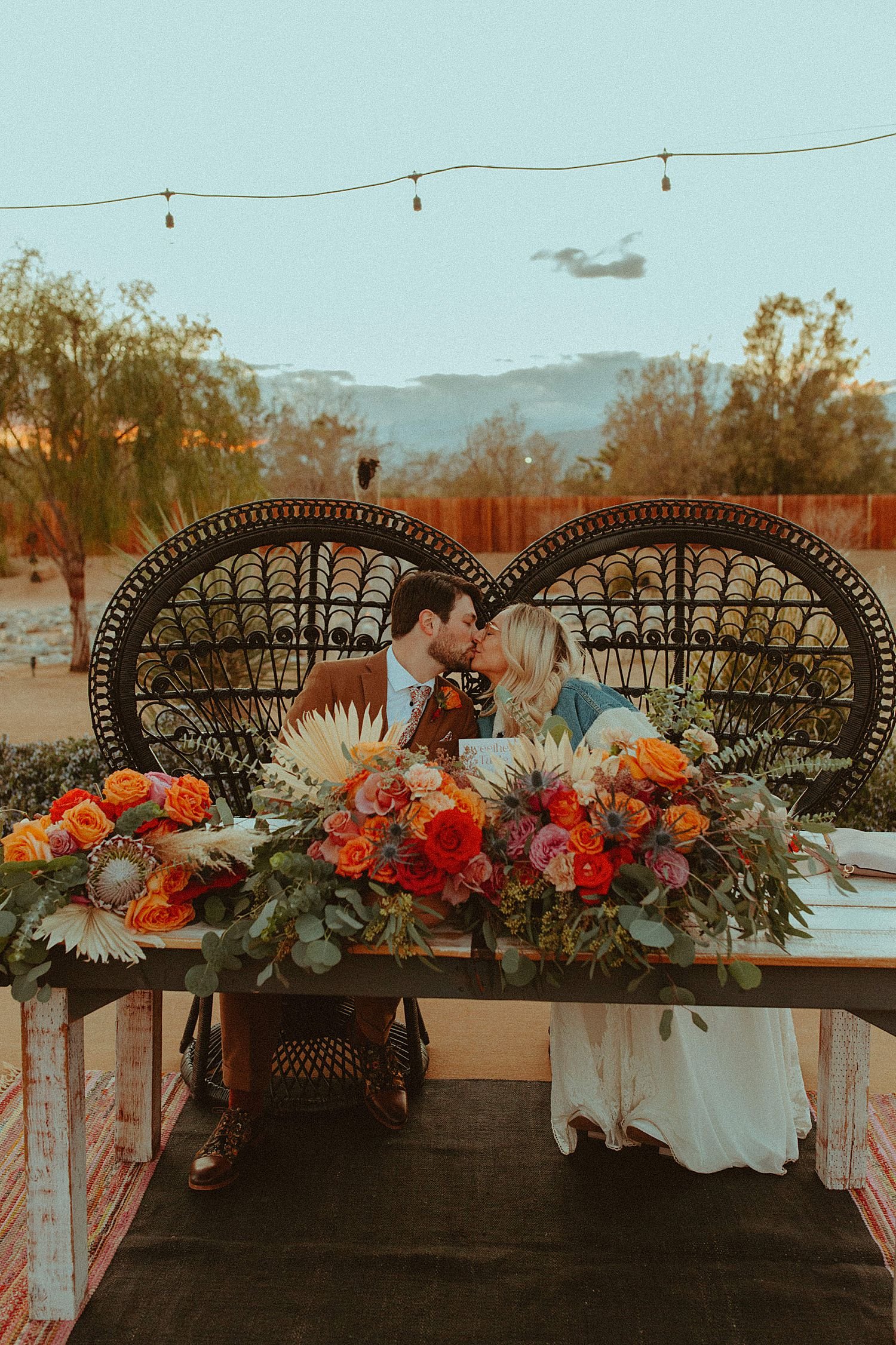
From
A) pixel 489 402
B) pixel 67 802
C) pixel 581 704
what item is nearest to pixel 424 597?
pixel 581 704

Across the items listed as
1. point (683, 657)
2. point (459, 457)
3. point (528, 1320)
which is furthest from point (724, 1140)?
point (459, 457)

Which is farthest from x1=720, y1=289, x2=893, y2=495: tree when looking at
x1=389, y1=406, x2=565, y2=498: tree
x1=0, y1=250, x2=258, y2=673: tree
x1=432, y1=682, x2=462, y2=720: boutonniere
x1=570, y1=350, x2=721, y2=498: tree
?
x1=432, y1=682, x2=462, y2=720: boutonniere

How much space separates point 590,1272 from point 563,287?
16305mm

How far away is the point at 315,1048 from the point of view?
95.3 inches

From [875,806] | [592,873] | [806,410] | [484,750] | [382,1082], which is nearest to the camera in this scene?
[592,873]

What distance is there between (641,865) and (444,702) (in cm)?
117

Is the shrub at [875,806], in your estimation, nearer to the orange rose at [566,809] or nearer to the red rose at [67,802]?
the orange rose at [566,809]

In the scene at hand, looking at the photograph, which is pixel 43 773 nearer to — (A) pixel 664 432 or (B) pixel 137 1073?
(B) pixel 137 1073

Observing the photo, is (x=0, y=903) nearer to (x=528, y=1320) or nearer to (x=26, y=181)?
(x=528, y=1320)

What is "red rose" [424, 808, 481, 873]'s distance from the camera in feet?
4.85

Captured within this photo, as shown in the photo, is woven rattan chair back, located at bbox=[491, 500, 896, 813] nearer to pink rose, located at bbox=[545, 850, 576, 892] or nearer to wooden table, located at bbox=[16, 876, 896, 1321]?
wooden table, located at bbox=[16, 876, 896, 1321]

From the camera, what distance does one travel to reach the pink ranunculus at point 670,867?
145 cm

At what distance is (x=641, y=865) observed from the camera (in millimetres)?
1488

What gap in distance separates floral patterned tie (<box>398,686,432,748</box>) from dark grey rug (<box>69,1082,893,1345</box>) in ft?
3.09
